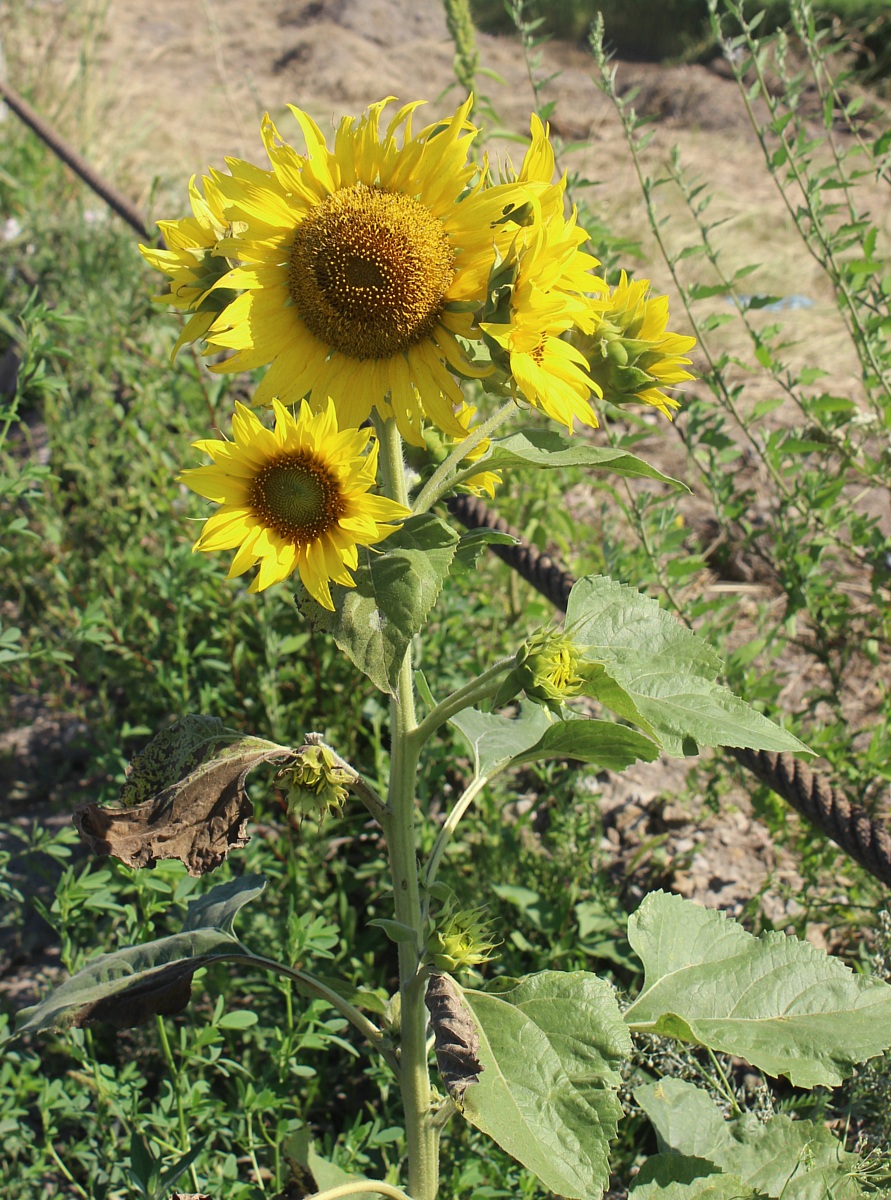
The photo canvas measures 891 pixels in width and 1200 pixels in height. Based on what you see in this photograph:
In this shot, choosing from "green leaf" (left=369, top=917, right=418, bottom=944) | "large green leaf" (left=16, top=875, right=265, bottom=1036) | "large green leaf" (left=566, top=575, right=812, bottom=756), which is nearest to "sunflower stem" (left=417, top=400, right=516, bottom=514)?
"large green leaf" (left=566, top=575, right=812, bottom=756)

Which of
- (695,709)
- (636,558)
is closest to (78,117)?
(636,558)

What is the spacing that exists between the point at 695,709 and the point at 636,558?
1.25 metres

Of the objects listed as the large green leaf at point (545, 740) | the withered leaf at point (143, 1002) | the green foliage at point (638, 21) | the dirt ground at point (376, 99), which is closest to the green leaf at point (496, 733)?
the large green leaf at point (545, 740)

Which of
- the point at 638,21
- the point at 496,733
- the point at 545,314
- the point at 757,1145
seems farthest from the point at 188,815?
the point at 638,21

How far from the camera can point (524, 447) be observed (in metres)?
1.28

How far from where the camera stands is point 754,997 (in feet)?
4.77

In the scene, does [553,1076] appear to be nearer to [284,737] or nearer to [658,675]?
[658,675]

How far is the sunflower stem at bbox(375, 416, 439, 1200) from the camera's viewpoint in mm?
1358

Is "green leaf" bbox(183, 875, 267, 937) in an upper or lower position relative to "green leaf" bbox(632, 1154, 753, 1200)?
lower

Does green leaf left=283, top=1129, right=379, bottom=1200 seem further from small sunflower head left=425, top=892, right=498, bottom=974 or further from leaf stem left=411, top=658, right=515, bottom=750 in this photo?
leaf stem left=411, top=658, right=515, bottom=750

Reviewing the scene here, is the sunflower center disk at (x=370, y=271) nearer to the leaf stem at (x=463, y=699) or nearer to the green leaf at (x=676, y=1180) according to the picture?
the leaf stem at (x=463, y=699)

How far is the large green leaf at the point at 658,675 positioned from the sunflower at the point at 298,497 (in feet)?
1.05

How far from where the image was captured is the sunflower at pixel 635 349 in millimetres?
1264

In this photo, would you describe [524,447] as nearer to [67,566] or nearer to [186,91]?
[67,566]
